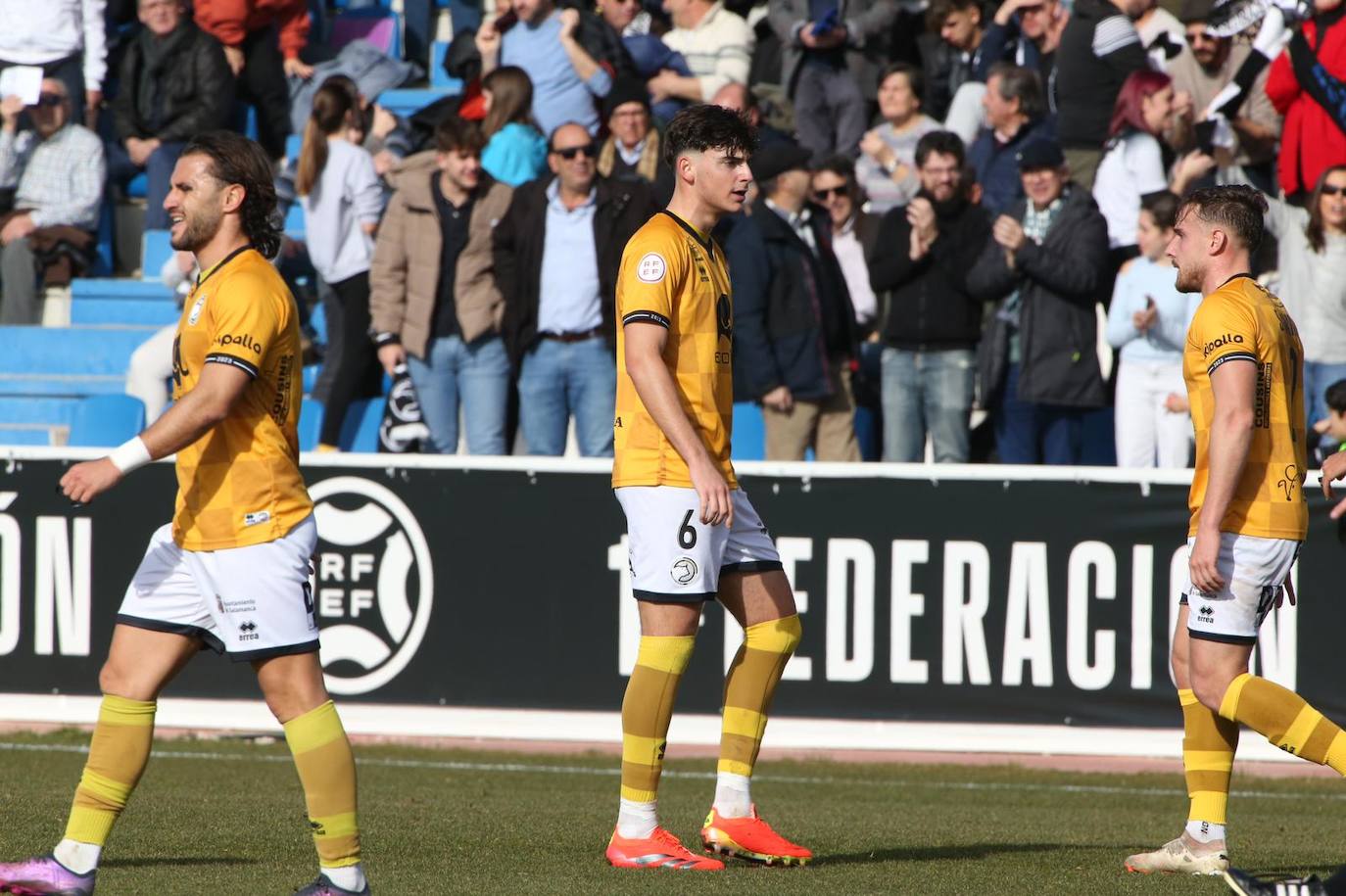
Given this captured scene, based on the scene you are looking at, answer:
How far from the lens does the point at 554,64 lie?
45.8 ft

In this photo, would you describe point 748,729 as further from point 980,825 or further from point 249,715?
point 249,715

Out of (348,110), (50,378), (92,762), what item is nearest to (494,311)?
(348,110)

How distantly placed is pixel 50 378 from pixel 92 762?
30.8 ft

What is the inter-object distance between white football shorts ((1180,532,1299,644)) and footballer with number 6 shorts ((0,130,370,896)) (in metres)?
2.84

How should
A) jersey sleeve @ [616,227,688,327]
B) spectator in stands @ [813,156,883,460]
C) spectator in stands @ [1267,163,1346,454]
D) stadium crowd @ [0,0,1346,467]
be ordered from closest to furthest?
jersey sleeve @ [616,227,688,327] < spectator in stands @ [1267,163,1346,454] < stadium crowd @ [0,0,1346,467] < spectator in stands @ [813,156,883,460]

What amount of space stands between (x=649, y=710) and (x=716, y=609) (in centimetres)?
406

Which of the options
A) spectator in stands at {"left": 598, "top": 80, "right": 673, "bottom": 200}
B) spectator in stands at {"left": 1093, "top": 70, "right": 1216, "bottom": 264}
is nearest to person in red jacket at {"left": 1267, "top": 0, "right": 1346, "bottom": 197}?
spectator in stands at {"left": 1093, "top": 70, "right": 1216, "bottom": 264}

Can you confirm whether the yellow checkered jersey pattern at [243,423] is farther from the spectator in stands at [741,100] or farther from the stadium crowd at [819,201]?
the spectator in stands at [741,100]

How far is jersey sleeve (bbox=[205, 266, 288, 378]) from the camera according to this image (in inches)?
209

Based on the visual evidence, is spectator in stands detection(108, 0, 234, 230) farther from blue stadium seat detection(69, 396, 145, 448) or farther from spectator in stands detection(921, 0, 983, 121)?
spectator in stands detection(921, 0, 983, 121)

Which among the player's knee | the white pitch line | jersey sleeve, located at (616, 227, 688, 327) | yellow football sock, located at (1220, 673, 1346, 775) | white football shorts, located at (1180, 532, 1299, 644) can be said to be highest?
jersey sleeve, located at (616, 227, 688, 327)

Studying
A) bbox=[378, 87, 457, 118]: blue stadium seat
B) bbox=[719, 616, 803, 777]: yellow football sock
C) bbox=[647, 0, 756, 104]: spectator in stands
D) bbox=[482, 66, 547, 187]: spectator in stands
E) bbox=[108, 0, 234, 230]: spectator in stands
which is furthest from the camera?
bbox=[378, 87, 457, 118]: blue stadium seat

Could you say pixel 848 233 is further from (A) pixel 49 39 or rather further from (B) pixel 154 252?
(A) pixel 49 39

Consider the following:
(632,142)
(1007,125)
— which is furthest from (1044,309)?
(632,142)
